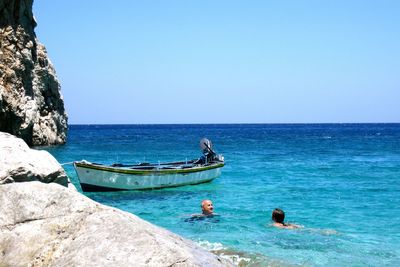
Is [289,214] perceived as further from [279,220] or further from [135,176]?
[135,176]

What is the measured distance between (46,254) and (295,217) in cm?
1276

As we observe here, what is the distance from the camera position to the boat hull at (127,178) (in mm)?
20562

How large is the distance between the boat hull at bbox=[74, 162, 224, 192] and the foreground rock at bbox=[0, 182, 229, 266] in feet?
49.3

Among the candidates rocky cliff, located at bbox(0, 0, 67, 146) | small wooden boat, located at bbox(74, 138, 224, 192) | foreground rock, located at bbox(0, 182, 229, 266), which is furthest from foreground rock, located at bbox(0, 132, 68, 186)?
rocky cliff, located at bbox(0, 0, 67, 146)

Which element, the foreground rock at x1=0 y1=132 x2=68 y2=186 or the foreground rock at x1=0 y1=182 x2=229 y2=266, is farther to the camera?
the foreground rock at x1=0 y1=132 x2=68 y2=186

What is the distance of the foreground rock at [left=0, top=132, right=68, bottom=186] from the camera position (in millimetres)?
6969

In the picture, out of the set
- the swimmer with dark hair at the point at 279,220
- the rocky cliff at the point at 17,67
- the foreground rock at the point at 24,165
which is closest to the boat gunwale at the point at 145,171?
the swimmer with dark hair at the point at 279,220

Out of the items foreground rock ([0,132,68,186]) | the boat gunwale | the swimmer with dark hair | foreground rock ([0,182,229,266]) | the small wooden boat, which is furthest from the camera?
the small wooden boat

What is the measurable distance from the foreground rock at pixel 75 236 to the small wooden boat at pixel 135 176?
49.2 ft

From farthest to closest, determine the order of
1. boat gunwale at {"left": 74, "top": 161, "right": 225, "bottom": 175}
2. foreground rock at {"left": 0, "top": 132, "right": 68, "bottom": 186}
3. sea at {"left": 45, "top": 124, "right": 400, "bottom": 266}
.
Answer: boat gunwale at {"left": 74, "top": 161, "right": 225, "bottom": 175}, sea at {"left": 45, "top": 124, "right": 400, "bottom": 266}, foreground rock at {"left": 0, "top": 132, "right": 68, "bottom": 186}

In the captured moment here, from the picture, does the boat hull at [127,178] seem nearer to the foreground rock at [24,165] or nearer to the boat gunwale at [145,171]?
the boat gunwale at [145,171]

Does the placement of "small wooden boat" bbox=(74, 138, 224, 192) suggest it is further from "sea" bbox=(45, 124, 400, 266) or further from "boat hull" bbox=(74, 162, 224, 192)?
"sea" bbox=(45, 124, 400, 266)

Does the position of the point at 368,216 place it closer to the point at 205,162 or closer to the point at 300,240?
the point at 300,240

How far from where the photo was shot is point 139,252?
14.2 feet
